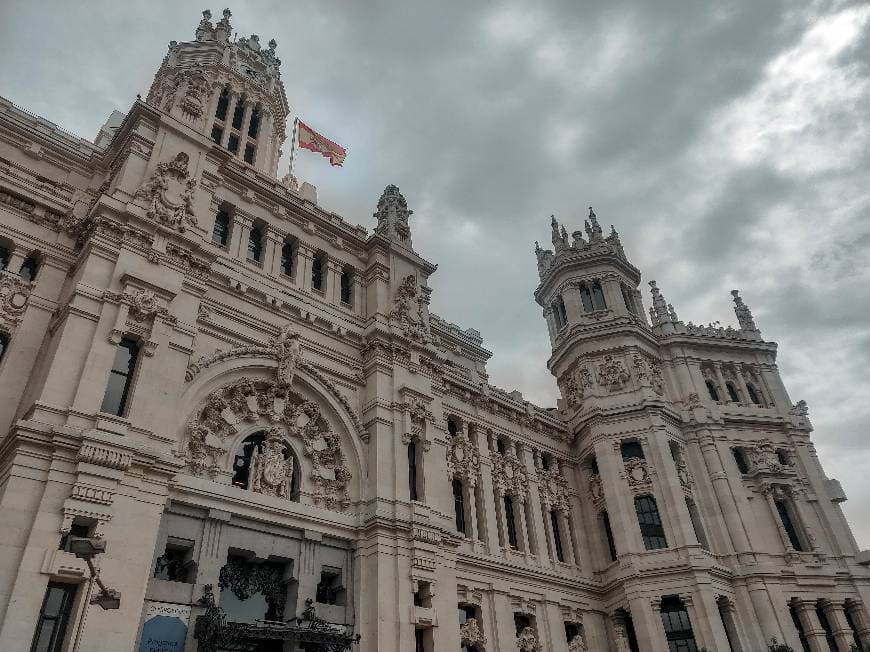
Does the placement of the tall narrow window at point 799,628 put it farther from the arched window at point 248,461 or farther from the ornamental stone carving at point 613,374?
the arched window at point 248,461

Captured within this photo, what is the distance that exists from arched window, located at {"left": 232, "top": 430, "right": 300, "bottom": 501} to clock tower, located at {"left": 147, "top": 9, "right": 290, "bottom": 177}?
18.8m

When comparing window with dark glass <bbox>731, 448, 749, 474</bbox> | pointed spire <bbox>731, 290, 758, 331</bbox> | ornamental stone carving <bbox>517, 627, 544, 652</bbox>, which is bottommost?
ornamental stone carving <bbox>517, 627, 544, 652</bbox>

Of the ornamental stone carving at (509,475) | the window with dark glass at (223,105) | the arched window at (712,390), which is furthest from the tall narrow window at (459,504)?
the window with dark glass at (223,105)

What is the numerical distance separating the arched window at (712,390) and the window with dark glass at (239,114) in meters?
34.2

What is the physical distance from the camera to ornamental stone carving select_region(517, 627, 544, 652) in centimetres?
3042

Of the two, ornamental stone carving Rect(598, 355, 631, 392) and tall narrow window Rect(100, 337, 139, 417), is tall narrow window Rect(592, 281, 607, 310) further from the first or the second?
tall narrow window Rect(100, 337, 139, 417)

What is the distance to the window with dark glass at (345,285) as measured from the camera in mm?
32312

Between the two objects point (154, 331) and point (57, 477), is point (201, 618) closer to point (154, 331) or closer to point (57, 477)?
point (57, 477)

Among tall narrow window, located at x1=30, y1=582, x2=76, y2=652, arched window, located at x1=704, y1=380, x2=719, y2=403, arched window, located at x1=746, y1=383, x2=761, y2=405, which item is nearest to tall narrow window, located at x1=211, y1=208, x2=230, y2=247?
tall narrow window, located at x1=30, y1=582, x2=76, y2=652

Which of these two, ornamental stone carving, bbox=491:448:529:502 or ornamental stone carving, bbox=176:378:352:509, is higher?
ornamental stone carving, bbox=491:448:529:502

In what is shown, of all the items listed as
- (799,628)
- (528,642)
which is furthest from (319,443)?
(799,628)

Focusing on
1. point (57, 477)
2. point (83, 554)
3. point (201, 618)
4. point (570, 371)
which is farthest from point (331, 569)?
point (570, 371)

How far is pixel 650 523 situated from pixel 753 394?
46.1ft

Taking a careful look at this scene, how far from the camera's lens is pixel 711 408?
41156 millimetres
